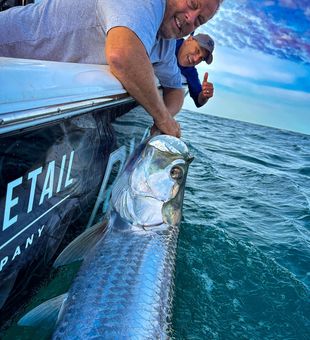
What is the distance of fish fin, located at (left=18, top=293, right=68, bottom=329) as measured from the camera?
3.35 ft

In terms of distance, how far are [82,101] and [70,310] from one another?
0.77m

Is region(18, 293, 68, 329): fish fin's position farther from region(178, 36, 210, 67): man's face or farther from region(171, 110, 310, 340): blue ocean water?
region(178, 36, 210, 67): man's face

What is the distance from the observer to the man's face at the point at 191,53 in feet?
12.3

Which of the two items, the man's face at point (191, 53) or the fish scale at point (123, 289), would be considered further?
the man's face at point (191, 53)

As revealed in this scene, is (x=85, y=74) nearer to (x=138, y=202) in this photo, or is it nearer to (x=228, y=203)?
(x=138, y=202)

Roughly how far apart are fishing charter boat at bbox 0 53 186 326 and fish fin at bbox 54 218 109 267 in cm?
5

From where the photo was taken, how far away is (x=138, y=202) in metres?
1.38

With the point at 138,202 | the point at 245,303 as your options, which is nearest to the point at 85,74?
the point at 138,202

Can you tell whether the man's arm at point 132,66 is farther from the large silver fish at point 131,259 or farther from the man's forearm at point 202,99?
the man's forearm at point 202,99

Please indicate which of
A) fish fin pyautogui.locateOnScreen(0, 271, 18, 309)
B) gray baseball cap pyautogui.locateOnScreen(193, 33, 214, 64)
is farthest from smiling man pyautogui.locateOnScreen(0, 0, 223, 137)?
gray baseball cap pyautogui.locateOnScreen(193, 33, 214, 64)

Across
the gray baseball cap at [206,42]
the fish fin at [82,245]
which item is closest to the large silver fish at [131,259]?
the fish fin at [82,245]

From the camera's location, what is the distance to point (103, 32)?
1.33 meters

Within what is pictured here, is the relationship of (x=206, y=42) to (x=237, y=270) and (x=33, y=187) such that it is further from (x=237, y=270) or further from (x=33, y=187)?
(x=33, y=187)

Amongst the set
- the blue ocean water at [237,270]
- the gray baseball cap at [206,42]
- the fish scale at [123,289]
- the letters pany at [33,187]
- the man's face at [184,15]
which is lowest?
the blue ocean water at [237,270]
